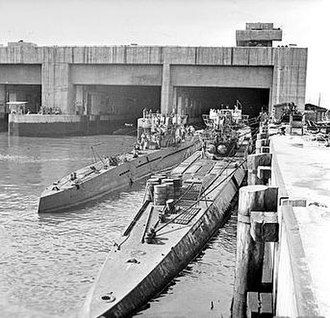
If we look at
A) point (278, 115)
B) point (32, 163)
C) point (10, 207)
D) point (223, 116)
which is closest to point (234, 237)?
point (10, 207)

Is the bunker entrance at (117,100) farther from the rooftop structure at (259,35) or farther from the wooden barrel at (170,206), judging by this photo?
the wooden barrel at (170,206)

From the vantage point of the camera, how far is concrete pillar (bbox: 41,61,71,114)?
6769 cm

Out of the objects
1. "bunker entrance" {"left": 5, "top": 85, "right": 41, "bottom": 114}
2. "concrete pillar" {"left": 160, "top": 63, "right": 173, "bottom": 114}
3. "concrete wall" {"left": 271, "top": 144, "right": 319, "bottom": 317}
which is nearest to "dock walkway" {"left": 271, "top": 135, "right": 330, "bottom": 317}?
"concrete wall" {"left": 271, "top": 144, "right": 319, "bottom": 317}

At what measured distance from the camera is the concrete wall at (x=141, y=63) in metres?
60.6

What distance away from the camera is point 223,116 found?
Answer: 40.9 m

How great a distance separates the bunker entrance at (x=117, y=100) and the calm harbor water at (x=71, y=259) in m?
41.3

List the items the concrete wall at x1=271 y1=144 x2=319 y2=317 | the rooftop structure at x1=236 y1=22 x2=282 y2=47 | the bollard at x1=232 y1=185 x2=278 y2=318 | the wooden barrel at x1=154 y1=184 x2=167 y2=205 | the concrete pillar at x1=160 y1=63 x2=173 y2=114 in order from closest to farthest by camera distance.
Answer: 1. the concrete wall at x1=271 y1=144 x2=319 y2=317
2. the bollard at x1=232 y1=185 x2=278 y2=318
3. the wooden barrel at x1=154 y1=184 x2=167 y2=205
4. the concrete pillar at x1=160 y1=63 x2=173 y2=114
5. the rooftop structure at x1=236 y1=22 x2=282 y2=47

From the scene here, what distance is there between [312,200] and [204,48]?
168 ft

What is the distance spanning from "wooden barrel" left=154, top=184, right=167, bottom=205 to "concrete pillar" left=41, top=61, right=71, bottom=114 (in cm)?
4786

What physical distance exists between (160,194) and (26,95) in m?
64.1

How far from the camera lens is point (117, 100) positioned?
283 ft

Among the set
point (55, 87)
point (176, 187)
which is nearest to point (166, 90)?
point (55, 87)

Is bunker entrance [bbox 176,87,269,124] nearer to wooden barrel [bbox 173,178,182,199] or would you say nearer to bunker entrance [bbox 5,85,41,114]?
bunker entrance [bbox 5,85,41,114]

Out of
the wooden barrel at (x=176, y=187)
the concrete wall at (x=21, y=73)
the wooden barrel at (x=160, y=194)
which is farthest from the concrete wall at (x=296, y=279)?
the concrete wall at (x=21, y=73)
